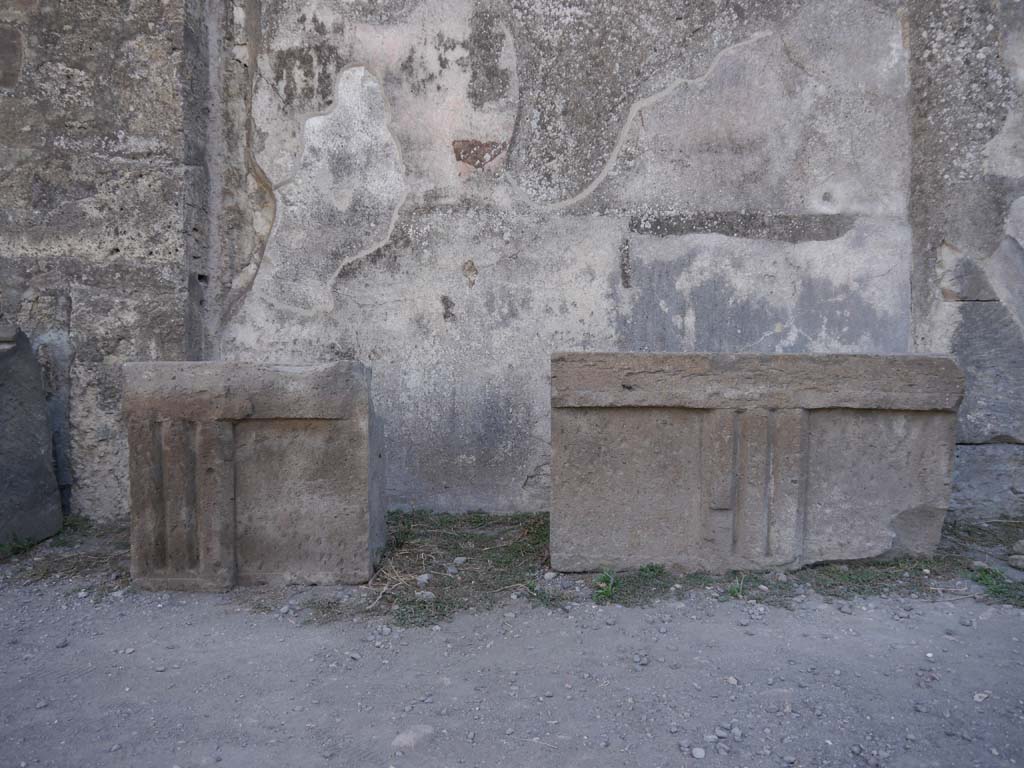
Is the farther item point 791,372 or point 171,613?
point 791,372

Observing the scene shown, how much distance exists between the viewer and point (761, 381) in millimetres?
2621

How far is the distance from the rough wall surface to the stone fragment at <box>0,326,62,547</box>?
0.69 metres

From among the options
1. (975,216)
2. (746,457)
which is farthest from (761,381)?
(975,216)

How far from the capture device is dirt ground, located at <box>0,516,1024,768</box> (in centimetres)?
167

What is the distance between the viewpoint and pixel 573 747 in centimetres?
166

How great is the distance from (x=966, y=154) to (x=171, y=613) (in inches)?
156

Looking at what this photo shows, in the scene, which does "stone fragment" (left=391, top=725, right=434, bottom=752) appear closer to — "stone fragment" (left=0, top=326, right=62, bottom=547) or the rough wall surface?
the rough wall surface

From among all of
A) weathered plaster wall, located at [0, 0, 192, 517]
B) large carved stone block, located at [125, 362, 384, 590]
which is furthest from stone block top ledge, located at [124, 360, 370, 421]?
weathered plaster wall, located at [0, 0, 192, 517]

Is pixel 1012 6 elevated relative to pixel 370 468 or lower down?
elevated

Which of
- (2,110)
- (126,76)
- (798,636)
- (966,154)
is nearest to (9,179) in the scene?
(2,110)

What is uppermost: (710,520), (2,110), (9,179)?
(2,110)

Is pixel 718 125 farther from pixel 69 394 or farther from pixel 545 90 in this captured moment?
pixel 69 394

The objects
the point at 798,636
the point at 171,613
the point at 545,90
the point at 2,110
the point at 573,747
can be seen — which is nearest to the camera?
the point at 573,747

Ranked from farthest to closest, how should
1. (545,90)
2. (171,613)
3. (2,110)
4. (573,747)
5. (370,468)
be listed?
(545,90) < (2,110) < (370,468) < (171,613) < (573,747)
